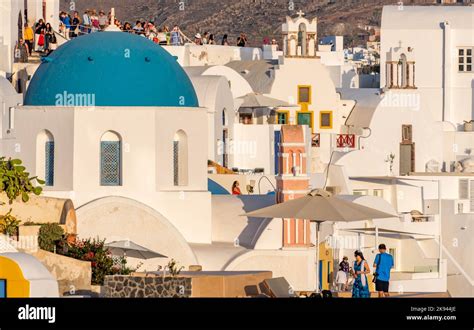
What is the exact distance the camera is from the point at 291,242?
1864 inches

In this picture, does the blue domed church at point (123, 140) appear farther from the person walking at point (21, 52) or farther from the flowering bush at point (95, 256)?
the person walking at point (21, 52)

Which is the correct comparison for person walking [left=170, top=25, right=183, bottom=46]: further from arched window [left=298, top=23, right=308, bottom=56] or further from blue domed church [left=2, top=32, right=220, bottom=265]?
blue domed church [left=2, top=32, right=220, bottom=265]

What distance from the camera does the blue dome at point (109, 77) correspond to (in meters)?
47.6

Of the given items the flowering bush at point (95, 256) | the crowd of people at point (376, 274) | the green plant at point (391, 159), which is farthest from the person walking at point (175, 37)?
the crowd of people at point (376, 274)

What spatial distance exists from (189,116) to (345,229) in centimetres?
815

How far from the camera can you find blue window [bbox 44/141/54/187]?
47375 mm

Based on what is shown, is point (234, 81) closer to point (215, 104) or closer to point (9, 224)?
point (215, 104)

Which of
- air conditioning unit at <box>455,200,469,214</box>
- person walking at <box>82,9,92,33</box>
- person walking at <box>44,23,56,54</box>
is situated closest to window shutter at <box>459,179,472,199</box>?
air conditioning unit at <box>455,200,469,214</box>

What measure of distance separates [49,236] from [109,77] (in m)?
7.54

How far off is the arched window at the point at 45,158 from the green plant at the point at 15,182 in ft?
13.9

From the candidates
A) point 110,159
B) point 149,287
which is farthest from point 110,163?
point 149,287
